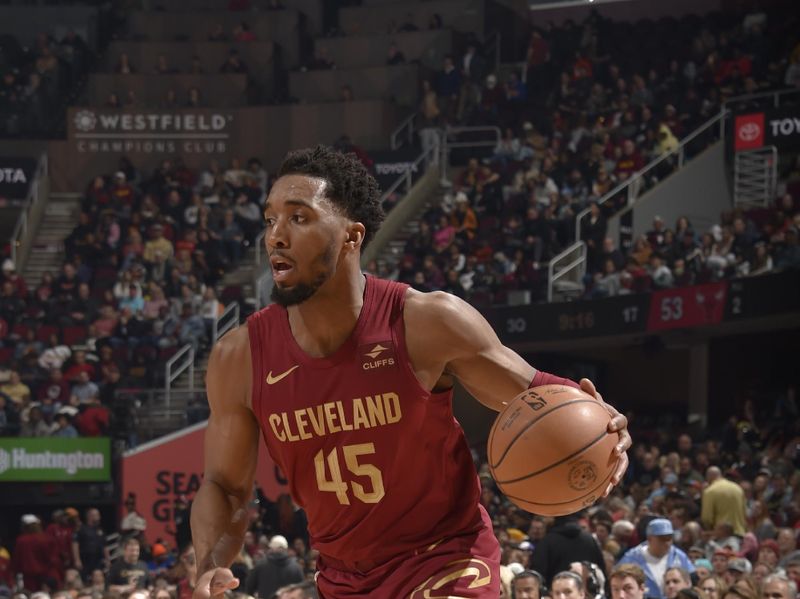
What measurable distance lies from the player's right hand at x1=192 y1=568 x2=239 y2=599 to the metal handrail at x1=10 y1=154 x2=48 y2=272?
22.3 m

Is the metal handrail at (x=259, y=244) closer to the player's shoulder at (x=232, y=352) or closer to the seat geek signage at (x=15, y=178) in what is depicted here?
the seat geek signage at (x=15, y=178)

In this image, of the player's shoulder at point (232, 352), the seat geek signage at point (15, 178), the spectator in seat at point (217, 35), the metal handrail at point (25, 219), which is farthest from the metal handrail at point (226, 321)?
the player's shoulder at point (232, 352)

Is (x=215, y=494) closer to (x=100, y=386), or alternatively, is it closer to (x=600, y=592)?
(x=600, y=592)

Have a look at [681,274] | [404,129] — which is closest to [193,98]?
[404,129]

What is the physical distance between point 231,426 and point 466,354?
844mm

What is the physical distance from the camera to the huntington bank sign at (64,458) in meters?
20.3

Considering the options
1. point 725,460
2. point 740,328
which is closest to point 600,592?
point 725,460

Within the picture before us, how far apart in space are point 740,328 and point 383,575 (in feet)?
52.5

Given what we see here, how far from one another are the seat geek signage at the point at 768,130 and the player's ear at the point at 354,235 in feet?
57.4

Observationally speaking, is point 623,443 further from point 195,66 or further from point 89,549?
point 195,66

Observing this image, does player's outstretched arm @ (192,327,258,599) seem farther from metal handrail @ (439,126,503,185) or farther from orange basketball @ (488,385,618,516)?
metal handrail @ (439,126,503,185)

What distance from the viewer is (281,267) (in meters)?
4.61

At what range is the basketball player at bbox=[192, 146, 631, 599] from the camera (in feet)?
15.3

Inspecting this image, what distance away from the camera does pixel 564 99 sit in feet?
83.9
